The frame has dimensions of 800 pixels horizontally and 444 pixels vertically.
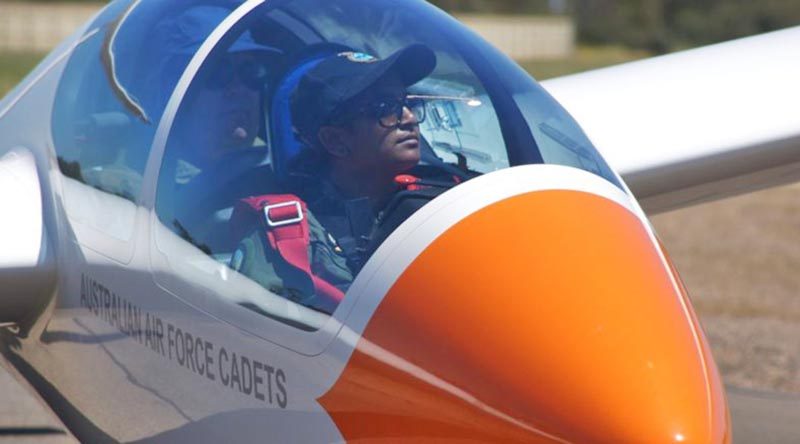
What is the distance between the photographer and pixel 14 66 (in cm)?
3266

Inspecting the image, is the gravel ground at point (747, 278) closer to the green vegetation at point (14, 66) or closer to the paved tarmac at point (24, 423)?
the paved tarmac at point (24, 423)

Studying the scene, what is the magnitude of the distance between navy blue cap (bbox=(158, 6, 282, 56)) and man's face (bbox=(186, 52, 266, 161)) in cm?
5

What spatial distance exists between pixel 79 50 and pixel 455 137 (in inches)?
70.9

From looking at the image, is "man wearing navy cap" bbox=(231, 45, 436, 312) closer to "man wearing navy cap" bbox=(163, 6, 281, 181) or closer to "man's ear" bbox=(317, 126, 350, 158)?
"man's ear" bbox=(317, 126, 350, 158)

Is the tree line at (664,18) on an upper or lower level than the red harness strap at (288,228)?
lower

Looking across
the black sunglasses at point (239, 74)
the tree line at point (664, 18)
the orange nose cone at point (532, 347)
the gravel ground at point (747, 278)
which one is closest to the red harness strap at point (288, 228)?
the orange nose cone at point (532, 347)

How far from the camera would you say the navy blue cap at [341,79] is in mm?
3545

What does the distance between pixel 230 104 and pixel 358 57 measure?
36 cm

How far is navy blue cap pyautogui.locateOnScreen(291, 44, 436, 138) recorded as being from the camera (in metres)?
3.54

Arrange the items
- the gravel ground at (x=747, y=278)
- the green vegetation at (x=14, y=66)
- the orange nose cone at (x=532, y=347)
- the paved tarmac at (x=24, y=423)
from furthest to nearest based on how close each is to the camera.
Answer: the green vegetation at (x=14, y=66) < the gravel ground at (x=747, y=278) < the paved tarmac at (x=24, y=423) < the orange nose cone at (x=532, y=347)

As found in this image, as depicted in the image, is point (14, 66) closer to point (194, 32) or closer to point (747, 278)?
point (747, 278)

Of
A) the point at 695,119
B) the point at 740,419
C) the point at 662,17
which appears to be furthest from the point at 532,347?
the point at 662,17

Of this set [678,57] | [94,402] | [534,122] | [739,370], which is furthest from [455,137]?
[739,370]

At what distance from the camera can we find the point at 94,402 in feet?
14.4
